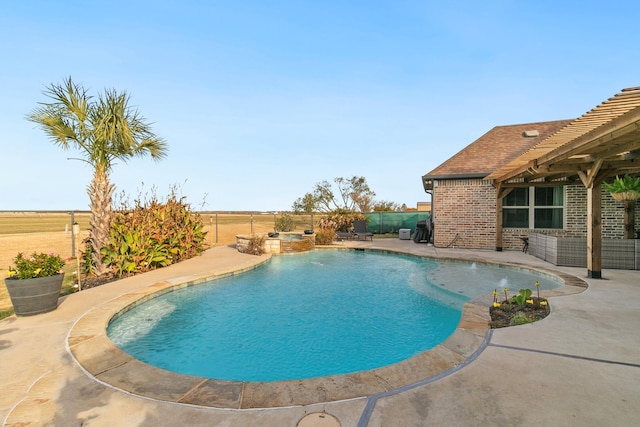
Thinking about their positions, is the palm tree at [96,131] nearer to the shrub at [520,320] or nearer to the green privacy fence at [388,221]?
the shrub at [520,320]

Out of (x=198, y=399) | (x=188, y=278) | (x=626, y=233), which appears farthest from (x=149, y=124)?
(x=626, y=233)

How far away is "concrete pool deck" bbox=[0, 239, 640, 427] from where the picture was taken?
2.07 metres

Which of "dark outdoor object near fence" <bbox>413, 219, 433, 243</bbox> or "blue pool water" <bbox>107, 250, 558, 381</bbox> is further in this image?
"dark outdoor object near fence" <bbox>413, 219, 433, 243</bbox>

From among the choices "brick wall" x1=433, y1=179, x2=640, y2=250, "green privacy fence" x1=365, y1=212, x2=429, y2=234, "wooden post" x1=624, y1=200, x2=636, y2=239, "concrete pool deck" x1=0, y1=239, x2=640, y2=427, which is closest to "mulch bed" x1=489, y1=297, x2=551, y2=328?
"concrete pool deck" x1=0, y1=239, x2=640, y2=427

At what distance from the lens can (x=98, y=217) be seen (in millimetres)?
7113

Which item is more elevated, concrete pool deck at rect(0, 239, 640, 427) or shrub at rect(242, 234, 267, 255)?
shrub at rect(242, 234, 267, 255)

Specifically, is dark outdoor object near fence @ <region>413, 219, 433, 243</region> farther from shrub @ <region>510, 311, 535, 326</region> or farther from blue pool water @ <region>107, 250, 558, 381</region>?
shrub @ <region>510, 311, 535, 326</region>

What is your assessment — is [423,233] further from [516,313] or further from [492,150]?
[516,313]

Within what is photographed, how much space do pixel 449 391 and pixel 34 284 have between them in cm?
563

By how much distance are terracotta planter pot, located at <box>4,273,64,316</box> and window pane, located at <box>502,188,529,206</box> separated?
13.3m

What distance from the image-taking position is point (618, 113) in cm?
420

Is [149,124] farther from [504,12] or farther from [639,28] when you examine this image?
[639,28]

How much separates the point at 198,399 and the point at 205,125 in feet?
50.4

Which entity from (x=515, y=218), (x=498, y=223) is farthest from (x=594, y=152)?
(x=515, y=218)
